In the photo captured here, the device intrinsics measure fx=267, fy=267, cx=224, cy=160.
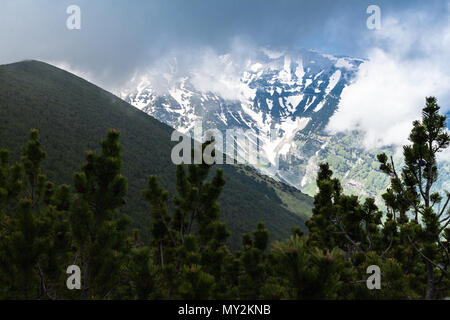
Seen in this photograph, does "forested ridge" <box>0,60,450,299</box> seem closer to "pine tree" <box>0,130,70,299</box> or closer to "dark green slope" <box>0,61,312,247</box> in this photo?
"pine tree" <box>0,130,70,299</box>

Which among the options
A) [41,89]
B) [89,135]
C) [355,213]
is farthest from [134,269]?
[41,89]

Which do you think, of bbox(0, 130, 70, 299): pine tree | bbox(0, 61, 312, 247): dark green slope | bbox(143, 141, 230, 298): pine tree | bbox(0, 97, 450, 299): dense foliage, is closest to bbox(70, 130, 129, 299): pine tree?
bbox(0, 97, 450, 299): dense foliage

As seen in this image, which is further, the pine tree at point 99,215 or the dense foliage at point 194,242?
the pine tree at point 99,215

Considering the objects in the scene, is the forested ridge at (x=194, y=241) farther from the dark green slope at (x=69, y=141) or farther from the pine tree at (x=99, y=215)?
the dark green slope at (x=69, y=141)

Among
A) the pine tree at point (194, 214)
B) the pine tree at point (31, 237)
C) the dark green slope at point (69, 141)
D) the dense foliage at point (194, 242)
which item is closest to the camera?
the dense foliage at point (194, 242)

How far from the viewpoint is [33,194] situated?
403 inches

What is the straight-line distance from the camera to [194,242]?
6496 millimetres

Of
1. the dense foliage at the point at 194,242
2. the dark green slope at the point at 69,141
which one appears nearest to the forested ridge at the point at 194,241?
the dense foliage at the point at 194,242

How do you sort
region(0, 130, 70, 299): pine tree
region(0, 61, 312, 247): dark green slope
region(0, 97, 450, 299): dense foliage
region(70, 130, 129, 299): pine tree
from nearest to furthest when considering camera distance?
region(0, 97, 450, 299): dense foliage → region(0, 130, 70, 299): pine tree → region(70, 130, 129, 299): pine tree → region(0, 61, 312, 247): dark green slope

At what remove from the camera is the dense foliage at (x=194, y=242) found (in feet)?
12.4

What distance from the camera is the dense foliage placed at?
378 cm

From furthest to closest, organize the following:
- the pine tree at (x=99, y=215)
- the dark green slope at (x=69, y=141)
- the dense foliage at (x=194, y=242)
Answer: the dark green slope at (x=69, y=141) < the pine tree at (x=99, y=215) < the dense foliage at (x=194, y=242)
